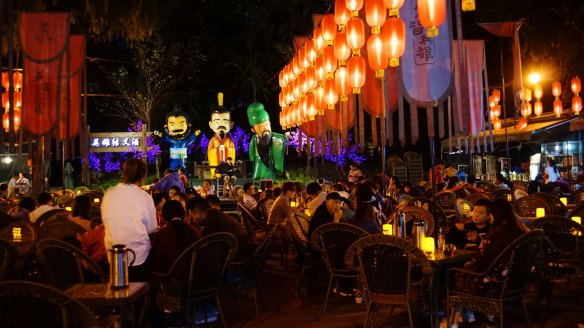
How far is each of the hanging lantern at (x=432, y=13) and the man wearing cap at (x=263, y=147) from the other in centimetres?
1344

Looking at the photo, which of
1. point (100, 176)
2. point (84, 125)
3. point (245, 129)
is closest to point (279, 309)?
point (84, 125)

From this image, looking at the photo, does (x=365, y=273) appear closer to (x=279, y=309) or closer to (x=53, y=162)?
(x=279, y=309)

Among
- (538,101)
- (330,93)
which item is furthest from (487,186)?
(538,101)

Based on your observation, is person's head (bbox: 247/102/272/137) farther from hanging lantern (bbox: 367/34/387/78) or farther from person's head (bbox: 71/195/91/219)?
person's head (bbox: 71/195/91/219)

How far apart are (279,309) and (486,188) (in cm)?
794

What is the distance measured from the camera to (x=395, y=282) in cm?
476

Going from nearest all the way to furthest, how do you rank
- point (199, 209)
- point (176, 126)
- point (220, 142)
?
1. point (199, 209)
2. point (220, 142)
3. point (176, 126)

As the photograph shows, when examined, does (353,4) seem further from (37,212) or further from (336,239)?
(37,212)

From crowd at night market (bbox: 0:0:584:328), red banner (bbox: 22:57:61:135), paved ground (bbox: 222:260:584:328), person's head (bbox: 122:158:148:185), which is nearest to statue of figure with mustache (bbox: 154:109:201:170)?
crowd at night market (bbox: 0:0:584:328)

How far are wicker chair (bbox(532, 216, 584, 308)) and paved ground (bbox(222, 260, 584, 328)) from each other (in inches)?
11.2

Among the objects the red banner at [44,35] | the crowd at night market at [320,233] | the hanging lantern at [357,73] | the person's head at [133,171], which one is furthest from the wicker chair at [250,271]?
the red banner at [44,35]

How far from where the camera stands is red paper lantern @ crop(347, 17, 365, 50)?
381 inches

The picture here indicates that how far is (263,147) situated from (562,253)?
1545 cm

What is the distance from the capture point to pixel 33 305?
2.79 m
